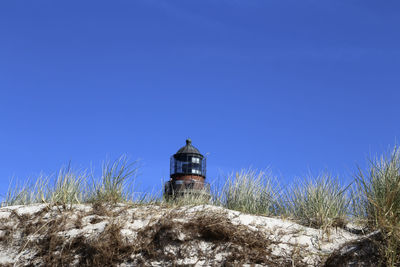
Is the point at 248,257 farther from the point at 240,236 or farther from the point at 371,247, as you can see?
the point at 371,247

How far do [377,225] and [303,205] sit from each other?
1122mm

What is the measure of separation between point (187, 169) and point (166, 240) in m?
9.69

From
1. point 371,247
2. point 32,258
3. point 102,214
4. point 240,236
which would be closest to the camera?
point 371,247

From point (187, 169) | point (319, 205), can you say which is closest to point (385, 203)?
point (319, 205)

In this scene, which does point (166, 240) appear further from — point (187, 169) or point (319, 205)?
point (187, 169)

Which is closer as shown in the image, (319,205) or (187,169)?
(319,205)

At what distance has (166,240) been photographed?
4984 mm

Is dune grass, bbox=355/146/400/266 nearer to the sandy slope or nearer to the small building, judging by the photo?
the sandy slope

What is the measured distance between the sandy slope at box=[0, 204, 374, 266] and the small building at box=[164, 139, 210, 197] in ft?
28.0

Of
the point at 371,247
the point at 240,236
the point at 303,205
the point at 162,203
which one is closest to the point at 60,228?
the point at 162,203

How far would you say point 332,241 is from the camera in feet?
16.9

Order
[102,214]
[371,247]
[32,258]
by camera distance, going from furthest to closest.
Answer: [102,214]
[32,258]
[371,247]

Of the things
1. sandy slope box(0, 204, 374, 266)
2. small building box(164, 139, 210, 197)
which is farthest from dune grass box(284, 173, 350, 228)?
small building box(164, 139, 210, 197)

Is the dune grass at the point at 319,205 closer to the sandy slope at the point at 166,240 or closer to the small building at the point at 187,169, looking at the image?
the sandy slope at the point at 166,240
